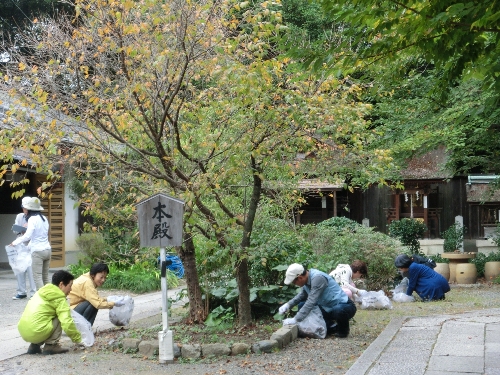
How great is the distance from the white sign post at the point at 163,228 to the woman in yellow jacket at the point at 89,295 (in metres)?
1.63

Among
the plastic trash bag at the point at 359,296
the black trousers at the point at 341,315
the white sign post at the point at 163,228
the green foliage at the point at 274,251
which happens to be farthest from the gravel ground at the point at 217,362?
the plastic trash bag at the point at 359,296

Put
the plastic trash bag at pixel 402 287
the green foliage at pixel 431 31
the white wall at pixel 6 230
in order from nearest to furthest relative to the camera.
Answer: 1. the green foliage at pixel 431 31
2. the plastic trash bag at pixel 402 287
3. the white wall at pixel 6 230

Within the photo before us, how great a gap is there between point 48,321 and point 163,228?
1.99 metres

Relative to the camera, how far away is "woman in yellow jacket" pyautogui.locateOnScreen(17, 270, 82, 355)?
8.20 meters

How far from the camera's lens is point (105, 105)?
8484 millimetres

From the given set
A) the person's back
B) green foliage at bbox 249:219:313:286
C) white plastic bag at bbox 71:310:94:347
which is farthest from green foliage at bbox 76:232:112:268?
white plastic bag at bbox 71:310:94:347

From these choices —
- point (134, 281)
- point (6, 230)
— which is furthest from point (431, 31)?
point (6, 230)

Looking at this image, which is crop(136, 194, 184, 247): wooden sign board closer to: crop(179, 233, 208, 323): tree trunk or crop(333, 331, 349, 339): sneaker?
crop(179, 233, 208, 323): tree trunk

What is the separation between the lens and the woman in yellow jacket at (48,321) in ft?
26.9

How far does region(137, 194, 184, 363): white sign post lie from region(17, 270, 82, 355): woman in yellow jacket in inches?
51.1

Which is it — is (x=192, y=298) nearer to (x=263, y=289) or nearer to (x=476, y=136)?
(x=263, y=289)

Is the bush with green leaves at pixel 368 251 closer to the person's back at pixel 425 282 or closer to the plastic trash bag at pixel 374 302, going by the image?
the person's back at pixel 425 282

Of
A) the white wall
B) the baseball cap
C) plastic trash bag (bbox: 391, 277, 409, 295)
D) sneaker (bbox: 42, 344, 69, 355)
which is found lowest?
sneaker (bbox: 42, 344, 69, 355)

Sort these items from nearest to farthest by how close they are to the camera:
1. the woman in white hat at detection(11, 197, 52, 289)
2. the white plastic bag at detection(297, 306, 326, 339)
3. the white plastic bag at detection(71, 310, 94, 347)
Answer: the white plastic bag at detection(71, 310, 94, 347), the white plastic bag at detection(297, 306, 326, 339), the woman in white hat at detection(11, 197, 52, 289)
